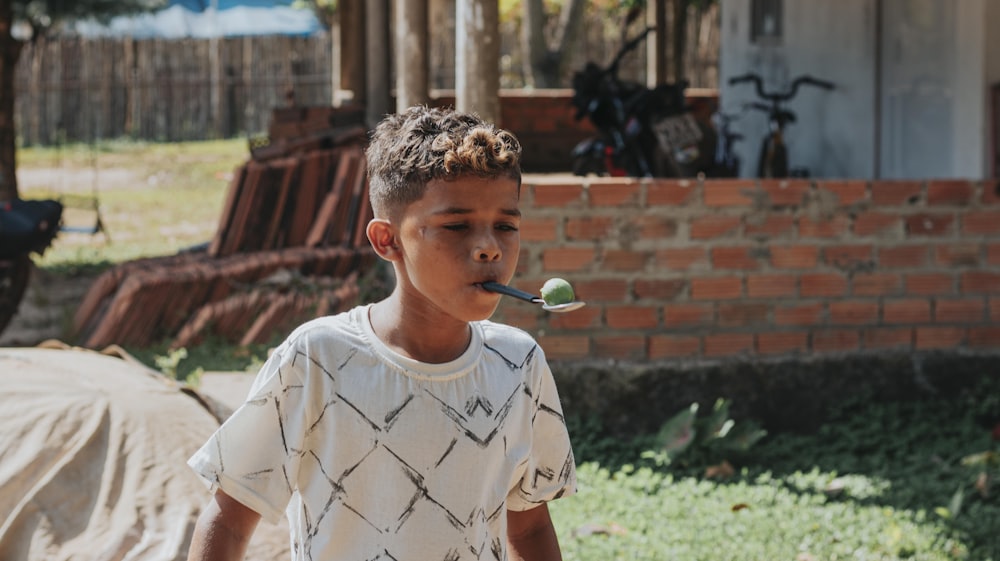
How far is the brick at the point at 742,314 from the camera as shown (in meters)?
5.64

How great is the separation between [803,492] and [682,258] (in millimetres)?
1158

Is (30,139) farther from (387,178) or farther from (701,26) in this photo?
(387,178)

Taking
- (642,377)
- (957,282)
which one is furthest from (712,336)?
(957,282)

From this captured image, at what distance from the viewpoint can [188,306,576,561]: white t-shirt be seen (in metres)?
2.02

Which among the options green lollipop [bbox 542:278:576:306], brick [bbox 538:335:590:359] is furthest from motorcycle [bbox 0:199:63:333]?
green lollipop [bbox 542:278:576:306]

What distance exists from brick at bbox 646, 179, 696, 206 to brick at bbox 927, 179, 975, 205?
992 millimetres

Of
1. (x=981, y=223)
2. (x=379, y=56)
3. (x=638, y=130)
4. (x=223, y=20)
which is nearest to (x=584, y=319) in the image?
(x=981, y=223)

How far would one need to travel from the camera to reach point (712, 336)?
5621 millimetres

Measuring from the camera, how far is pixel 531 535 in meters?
2.31

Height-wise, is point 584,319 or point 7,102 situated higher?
point 7,102

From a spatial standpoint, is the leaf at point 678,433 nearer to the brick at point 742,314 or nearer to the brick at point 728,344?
the brick at point 728,344

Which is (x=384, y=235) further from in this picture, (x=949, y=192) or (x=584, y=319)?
(x=949, y=192)

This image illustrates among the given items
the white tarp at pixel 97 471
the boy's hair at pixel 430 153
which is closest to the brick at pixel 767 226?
the white tarp at pixel 97 471

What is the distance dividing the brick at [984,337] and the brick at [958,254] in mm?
283
